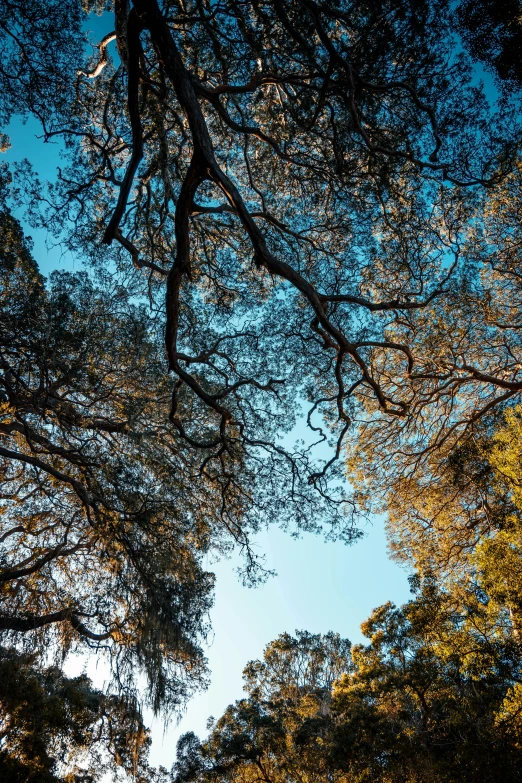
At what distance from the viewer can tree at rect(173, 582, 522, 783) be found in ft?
19.6

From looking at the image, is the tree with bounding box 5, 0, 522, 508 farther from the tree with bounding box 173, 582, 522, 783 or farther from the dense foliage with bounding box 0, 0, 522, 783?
the tree with bounding box 173, 582, 522, 783

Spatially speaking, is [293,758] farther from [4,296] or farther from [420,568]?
[4,296]

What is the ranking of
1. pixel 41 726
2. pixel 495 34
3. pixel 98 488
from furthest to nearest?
1. pixel 41 726
2. pixel 98 488
3. pixel 495 34

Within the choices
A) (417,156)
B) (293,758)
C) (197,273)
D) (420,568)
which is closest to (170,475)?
(197,273)

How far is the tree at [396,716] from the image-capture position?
598 centimetres

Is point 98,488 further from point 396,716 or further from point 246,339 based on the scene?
point 396,716

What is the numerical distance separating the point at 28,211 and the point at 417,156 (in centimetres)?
444

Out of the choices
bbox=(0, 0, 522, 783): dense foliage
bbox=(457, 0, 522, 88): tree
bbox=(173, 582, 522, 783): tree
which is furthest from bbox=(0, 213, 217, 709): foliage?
bbox=(457, 0, 522, 88): tree

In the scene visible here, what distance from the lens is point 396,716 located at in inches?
347

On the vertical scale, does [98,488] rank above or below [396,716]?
above

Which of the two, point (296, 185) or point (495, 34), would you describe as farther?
point (296, 185)

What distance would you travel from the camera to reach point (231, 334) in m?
6.75

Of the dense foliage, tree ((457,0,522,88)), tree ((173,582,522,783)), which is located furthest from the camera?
tree ((173,582,522,783))

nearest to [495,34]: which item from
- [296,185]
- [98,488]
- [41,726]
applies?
[296,185]
